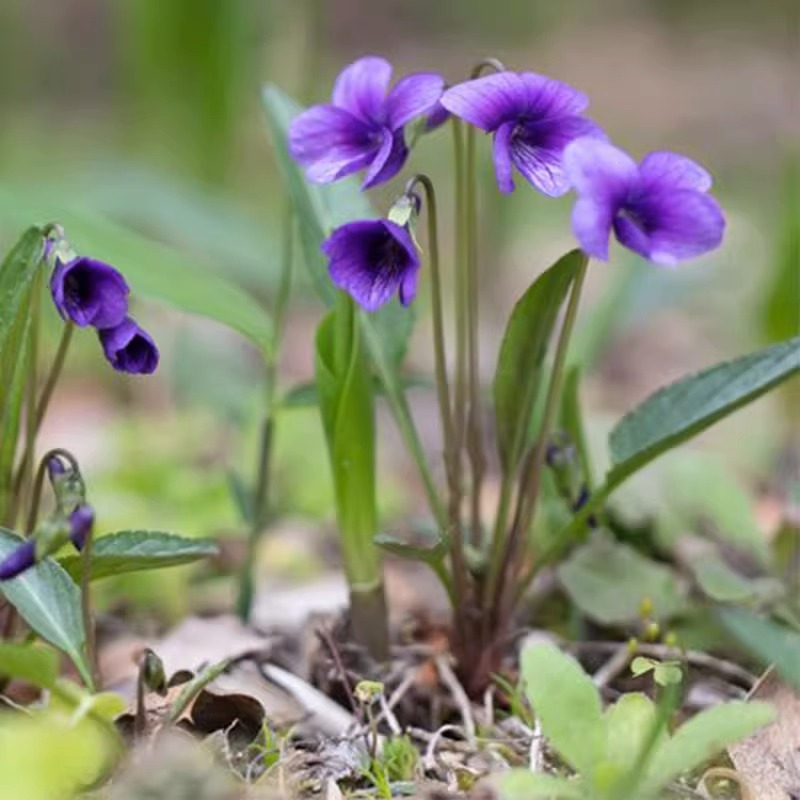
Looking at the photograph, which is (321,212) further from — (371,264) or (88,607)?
(88,607)

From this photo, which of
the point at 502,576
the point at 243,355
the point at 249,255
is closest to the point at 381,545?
the point at 502,576

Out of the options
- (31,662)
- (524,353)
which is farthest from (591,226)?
(31,662)

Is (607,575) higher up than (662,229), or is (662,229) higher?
(662,229)

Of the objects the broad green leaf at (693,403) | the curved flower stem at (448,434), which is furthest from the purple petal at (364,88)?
the broad green leaf at (693,403)

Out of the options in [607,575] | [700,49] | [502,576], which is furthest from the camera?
[700,49]

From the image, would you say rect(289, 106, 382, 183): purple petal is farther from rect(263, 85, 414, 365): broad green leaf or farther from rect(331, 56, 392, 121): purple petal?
rect(263, 85, 414, 365): broad green leaf

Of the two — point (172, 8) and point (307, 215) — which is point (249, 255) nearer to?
point (172, 8)

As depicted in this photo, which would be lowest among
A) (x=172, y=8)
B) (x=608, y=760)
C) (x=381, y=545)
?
(x=608, y=760)
